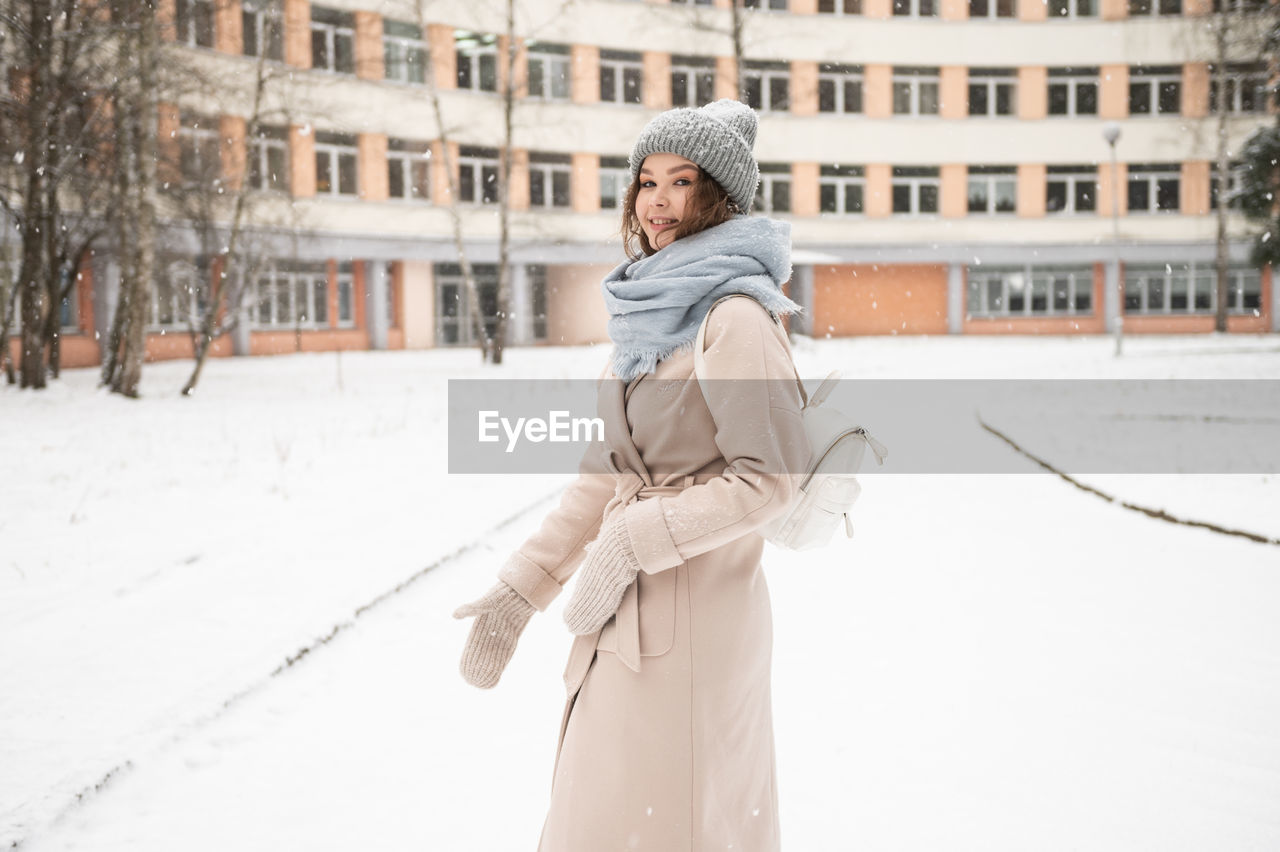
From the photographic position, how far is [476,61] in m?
36.1

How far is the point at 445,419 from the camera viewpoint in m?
14.3

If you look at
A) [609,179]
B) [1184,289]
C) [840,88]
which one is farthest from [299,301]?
[1184,289]

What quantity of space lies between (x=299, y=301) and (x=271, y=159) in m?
4.78

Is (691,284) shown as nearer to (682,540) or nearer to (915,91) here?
(682,540)

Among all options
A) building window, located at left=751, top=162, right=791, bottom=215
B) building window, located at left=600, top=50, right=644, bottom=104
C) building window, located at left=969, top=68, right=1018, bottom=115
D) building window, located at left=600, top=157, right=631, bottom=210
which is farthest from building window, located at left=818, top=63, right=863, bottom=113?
building window, located at left=600, top=157, right=631, bottom=210

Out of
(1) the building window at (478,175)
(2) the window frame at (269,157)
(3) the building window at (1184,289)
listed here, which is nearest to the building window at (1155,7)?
(3) the building window at (1184,289)

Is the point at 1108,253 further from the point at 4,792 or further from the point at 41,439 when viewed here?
the point at 4,792

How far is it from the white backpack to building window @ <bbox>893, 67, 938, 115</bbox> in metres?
42.3

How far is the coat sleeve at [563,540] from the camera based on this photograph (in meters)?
2.23

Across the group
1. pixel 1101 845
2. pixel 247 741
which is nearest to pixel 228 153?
pixel 247 741

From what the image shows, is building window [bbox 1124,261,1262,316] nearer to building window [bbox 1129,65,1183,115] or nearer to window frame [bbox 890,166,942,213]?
building window [bbox 1129,65,1183,115]

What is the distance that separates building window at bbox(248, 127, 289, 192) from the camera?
3005cm

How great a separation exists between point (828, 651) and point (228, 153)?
29.1 m

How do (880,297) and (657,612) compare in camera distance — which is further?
(880,297)
